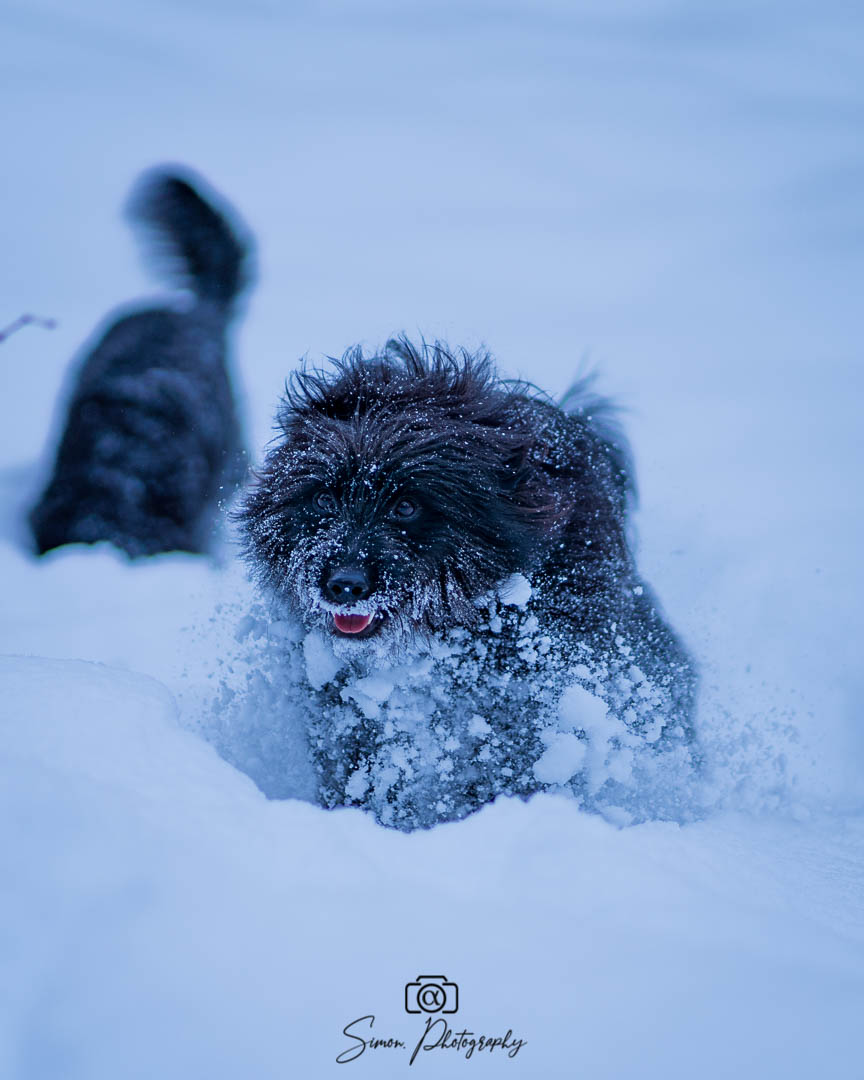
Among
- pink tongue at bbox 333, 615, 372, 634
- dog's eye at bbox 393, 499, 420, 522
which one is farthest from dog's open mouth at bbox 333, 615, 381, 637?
dog's eye at bbox 393, 499, 420, 522

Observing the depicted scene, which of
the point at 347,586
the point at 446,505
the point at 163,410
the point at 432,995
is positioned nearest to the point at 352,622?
the point at 347,586

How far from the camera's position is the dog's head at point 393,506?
2.55m

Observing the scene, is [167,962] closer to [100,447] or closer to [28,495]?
[100,447]

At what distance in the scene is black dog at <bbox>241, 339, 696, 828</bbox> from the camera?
2535 millimetres

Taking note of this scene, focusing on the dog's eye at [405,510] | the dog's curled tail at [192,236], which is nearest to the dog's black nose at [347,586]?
the dog's eye at [405,510]

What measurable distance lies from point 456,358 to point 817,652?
238 cm

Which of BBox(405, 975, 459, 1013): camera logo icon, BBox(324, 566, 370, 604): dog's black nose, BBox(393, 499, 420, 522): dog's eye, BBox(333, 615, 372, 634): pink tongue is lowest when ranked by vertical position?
BBox(405, 975, 459, 1013): camera logo icon

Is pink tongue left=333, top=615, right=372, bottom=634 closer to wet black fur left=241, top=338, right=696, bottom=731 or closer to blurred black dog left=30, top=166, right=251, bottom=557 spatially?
wet black fur left=241, top=338, right=696, bottom=731

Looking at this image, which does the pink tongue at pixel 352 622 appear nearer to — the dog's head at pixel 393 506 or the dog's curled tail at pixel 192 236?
the dog's head at pixel 393 506

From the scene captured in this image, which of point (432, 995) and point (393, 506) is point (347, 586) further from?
point (432, 995)

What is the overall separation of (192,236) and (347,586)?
4.40 metres

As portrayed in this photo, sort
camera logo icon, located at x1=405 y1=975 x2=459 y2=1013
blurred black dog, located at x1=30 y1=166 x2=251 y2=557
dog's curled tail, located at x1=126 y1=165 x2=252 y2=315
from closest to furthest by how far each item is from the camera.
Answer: camera logo icon, located at x1=405 y1=975 x2=459 y2=1013
blurred black dog, located at x1=30 y1=166 x2=251 y2=557
dog's curled tail, located at x1=126 y1=165 x2=252 y2=315

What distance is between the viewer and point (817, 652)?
3.92 meters

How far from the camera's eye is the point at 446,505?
8.66ft
